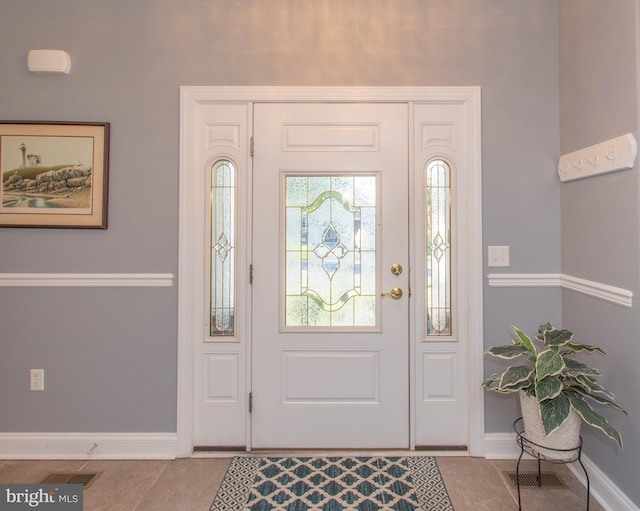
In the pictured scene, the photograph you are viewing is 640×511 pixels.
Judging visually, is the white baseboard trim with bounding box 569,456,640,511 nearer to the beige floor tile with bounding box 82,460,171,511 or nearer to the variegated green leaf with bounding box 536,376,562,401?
the variegated green leaf with bounding box 536,376,562,401

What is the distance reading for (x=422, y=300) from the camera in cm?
226

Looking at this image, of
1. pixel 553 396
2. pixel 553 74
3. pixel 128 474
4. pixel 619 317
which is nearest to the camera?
pixel 553 396

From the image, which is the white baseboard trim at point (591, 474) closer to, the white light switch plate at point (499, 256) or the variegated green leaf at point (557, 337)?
the variegated green leaf at point (557, 337)

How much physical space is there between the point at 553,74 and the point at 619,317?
4.46 ft

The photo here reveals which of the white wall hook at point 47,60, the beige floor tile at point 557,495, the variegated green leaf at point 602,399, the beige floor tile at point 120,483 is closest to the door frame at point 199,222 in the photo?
the beige floor tile at point 120,483

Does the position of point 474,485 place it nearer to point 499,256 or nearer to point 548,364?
point 548,364

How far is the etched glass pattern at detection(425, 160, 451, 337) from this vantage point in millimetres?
2262

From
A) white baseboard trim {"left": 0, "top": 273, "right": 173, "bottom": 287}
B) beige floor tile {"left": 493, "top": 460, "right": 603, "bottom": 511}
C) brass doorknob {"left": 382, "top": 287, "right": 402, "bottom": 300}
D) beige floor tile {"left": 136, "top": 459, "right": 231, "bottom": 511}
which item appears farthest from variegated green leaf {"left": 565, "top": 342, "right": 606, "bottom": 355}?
white baseboard trim {"left": 0, "top": 273, "right": 173, "bottom": 287}

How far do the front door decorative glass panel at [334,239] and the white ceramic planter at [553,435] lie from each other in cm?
87

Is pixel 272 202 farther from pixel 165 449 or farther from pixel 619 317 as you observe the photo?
pixel 619 317

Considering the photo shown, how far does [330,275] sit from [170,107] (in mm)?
1299

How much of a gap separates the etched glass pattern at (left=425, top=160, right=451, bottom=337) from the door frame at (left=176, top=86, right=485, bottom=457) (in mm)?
106

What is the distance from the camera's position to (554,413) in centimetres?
159

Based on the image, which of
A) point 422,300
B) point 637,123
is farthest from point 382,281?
point 637,123
